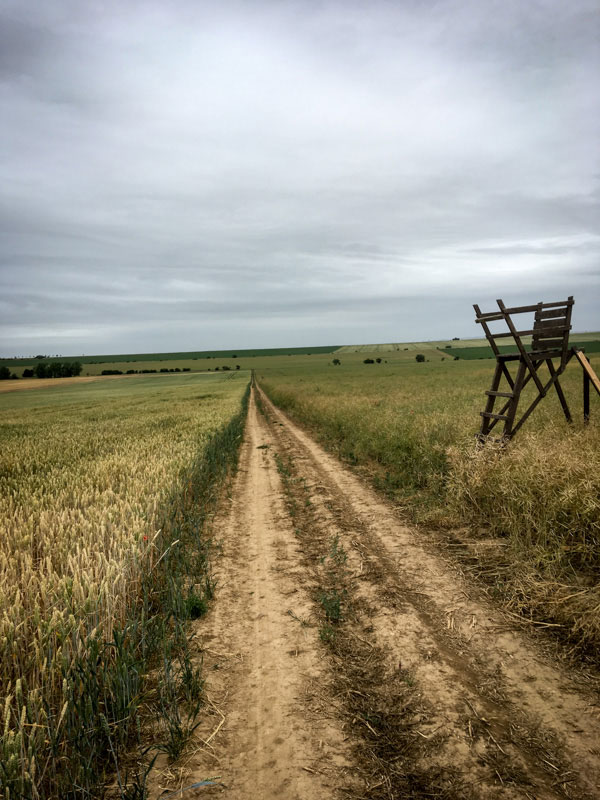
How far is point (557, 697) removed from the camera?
3332 millimetres

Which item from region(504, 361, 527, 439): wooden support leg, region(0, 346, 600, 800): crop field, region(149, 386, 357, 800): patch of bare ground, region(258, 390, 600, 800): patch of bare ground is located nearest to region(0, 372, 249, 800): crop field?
region(0, 346, 600, 800): crop field

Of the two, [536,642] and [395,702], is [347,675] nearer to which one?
[395,702]

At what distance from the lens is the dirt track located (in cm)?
273

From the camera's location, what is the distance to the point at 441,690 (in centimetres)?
346

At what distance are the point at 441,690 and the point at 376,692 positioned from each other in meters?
0.52

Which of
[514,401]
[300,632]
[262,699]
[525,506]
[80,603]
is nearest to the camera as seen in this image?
[80,603]

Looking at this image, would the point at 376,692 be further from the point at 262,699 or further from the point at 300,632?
the point at 300,632

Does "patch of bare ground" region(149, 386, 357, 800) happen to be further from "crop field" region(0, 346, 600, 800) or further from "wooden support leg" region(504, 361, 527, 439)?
"wooden support leg" region(504, 361, 527, 439)

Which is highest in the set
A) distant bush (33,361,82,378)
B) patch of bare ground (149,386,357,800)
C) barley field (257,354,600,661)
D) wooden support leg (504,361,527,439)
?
distant bush (33,361,82,378)

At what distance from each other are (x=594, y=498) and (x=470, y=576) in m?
1.73

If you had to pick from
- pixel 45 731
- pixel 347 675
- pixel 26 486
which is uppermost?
pixel 26 486

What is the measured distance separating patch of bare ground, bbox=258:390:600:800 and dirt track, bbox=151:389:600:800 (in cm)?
1

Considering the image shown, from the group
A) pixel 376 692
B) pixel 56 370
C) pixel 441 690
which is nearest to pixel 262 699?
pixel 376 692

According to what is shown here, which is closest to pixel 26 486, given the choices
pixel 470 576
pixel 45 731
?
pixel 45 731
